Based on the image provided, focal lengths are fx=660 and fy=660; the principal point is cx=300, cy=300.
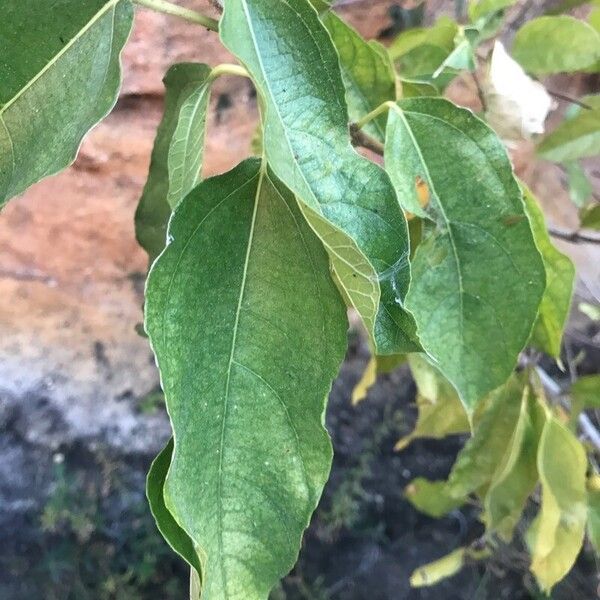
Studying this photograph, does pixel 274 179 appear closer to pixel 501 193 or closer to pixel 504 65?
pixel 501 193

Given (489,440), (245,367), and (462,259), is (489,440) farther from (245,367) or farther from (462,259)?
(245,367)

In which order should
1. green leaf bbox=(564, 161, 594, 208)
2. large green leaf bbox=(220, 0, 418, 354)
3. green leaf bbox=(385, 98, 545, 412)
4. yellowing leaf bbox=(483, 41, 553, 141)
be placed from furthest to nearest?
green leaf bbox=(564, 161, 594, 208) → yellowing leaf bbox=(483, 41, 553, 141) → green leaf bbox=(385, 98, 545, 412) → large green leaf bbox=(220, 0, 418, 354)

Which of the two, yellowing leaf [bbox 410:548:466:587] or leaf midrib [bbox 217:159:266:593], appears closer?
leaf midrib [bbox 217:159:266:593]

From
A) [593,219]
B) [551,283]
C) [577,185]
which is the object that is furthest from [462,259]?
[577,185]

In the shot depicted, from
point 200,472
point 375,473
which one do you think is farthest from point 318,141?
point 375,473

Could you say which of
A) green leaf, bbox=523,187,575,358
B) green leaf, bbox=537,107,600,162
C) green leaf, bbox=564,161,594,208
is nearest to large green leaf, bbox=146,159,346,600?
green leaf, bbox=523,187,575,358

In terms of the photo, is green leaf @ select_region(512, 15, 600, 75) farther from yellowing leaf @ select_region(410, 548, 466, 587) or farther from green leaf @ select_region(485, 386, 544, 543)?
yellowing leaf @ select_region(410, 548, 466, 587)
